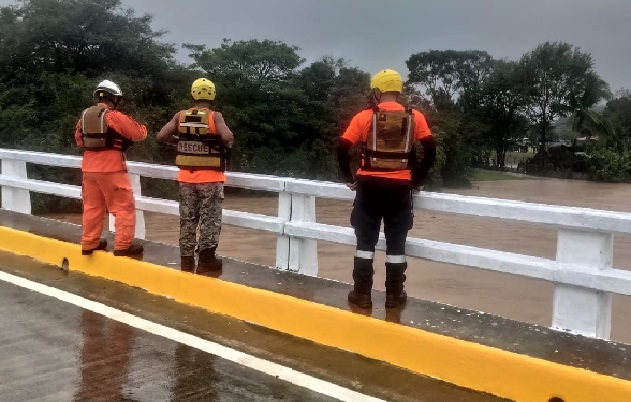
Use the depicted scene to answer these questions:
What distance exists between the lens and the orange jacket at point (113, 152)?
6.54 meters

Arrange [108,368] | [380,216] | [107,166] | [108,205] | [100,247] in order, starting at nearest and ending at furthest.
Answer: [108,368] → [380,216] → [107,166] → [108,205] → [100,247]

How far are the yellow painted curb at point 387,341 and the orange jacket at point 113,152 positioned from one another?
2.77 feet

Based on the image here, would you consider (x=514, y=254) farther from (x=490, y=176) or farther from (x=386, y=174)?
(x=490, y=176)

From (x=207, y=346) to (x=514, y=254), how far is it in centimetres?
218

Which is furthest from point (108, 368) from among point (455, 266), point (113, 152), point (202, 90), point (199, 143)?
point (455, 266)

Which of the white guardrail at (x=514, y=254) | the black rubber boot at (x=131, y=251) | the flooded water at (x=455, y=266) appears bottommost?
the flooded water at (x=455, y=266)

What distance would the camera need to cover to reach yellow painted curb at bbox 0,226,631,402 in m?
3.78

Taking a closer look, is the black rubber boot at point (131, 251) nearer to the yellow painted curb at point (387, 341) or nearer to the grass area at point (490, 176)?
the yellow painted curb at point (387, 341)

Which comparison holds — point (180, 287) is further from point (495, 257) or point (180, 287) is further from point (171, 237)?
point (171, 237)

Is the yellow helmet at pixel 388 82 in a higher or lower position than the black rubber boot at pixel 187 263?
higher

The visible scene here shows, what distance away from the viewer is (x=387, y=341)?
4.52 m

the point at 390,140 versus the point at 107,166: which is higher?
the point at 390,140

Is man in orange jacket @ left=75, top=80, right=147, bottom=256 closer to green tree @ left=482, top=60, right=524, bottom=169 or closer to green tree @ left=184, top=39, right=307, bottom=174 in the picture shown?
green tree @ left=184, top=39, right=307, bottom=174

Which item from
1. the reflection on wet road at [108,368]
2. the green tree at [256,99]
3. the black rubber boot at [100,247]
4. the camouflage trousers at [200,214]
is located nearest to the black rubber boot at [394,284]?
the reflection on wet road at [108,368]
